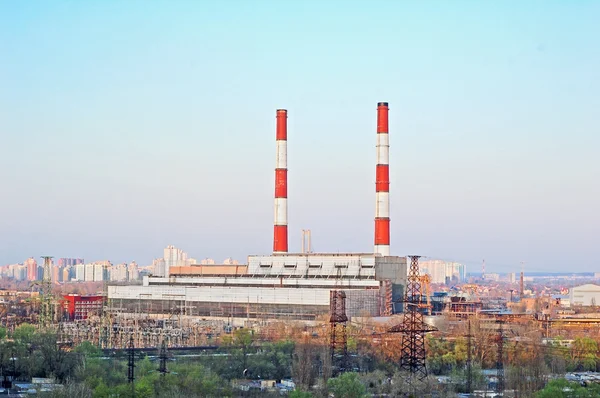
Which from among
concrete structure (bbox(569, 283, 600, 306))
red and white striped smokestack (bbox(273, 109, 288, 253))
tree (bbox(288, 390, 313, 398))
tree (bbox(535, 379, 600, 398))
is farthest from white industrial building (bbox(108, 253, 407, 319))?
concrete structure (bbox(569, 283, 600, 306))

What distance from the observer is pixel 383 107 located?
38.9 metres

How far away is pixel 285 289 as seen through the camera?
39219 mm

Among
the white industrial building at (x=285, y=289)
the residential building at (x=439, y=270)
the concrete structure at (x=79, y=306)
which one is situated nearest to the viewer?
the white industrial building at (x=285, y=289)

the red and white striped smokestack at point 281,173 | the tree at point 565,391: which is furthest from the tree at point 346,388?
the red and white striped smokestack at point 281,173

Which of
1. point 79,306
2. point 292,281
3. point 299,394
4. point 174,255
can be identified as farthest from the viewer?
point 174,255

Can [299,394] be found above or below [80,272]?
below

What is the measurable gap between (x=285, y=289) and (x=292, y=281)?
4.53ft

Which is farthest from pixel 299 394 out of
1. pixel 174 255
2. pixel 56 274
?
pixel 56 274

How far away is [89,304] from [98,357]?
2320 cm

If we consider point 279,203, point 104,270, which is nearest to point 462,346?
point 279,203

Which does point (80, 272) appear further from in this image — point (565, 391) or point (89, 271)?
point (565, 391)

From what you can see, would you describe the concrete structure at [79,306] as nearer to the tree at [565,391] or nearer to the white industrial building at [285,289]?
the white industrial building at [285,289]

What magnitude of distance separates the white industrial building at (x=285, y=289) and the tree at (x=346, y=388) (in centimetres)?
1633

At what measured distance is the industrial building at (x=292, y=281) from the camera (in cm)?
3847
